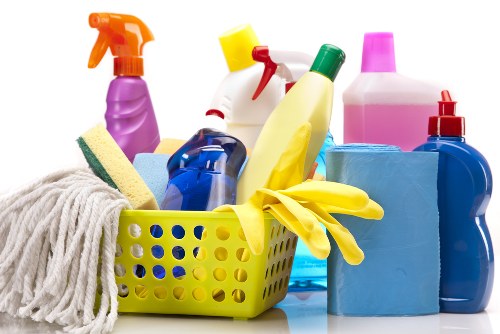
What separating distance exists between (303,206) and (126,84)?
419 mm

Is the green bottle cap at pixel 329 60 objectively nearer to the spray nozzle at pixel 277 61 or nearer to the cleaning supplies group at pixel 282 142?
the cleaning supplies group at pixel 282 142

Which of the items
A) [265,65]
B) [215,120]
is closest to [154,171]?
[215,120]

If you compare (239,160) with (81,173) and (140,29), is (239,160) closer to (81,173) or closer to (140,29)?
(81,173)

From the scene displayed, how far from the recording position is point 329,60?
1.07 m

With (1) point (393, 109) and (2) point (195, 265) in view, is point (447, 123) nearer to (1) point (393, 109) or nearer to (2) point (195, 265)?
(1) point (393, 109)

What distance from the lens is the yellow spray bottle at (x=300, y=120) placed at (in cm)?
105

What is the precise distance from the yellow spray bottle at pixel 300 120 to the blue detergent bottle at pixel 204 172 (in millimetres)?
20

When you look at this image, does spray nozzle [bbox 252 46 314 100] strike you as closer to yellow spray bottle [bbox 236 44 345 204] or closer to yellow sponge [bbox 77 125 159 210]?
yellow spray bottle [bbox 236 44 345 204]

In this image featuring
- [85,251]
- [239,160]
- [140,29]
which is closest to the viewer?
[85,251]

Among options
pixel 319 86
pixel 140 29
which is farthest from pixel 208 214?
pixel 140 29

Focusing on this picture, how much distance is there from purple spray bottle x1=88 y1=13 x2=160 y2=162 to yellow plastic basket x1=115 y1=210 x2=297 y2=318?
0.92 ft

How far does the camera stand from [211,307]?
1.00 m

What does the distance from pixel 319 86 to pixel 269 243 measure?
0.20m

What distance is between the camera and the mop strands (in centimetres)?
96
